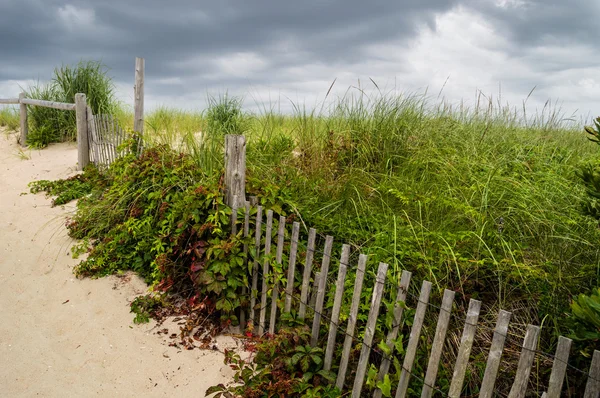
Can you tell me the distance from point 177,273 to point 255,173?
1.37 m

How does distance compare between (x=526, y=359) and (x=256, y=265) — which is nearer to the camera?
(x=526, y=359)

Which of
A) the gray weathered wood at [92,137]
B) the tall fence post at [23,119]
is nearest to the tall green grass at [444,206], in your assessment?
the gray weathered wood at [92,137]

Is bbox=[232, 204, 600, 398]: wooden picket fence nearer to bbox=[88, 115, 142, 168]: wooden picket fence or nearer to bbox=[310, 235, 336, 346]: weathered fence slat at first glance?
bbox=[310, 235, 336, 346]: weathered fence slat

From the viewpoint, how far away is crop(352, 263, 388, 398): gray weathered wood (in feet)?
10.1

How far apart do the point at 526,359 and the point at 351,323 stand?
1209 mm

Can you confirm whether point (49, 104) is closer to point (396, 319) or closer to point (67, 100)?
point (67, 100)

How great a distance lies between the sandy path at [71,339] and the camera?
159 inches

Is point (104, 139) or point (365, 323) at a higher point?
point (104, 139)

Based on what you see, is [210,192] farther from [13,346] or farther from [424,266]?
[13,346]

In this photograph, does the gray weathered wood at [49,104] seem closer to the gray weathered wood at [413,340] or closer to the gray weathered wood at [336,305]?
the gray weathered wood at [336,305]

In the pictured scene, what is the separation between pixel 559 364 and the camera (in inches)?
90.9

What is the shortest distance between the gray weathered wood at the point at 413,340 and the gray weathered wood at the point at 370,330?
10.4 inches

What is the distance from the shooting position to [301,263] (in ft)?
13.3

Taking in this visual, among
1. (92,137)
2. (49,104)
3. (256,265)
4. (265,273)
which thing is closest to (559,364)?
(265,273)
